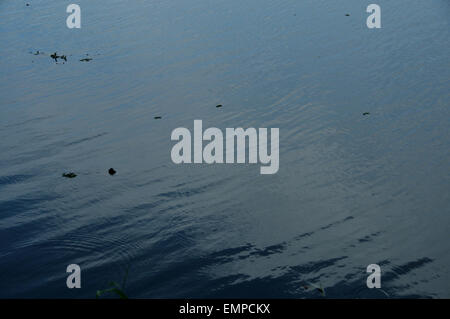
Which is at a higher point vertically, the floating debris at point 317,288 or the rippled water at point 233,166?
the rippled water at point 233,166

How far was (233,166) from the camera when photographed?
32.7ft

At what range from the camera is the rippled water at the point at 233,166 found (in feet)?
23.1

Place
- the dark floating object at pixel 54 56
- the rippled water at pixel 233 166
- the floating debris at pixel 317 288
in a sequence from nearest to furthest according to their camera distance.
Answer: the floating debris at pixel 317 288
the rippled water at pixel 233 166
the dark floating object at pixel 54 56

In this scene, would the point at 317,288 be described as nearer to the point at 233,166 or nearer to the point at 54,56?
the point at 233,166

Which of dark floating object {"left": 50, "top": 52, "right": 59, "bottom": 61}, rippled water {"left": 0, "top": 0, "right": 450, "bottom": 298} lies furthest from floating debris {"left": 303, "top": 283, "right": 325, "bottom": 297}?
dark floating object {"left": 50, "top": 52, "right": 59, "bottom": 61}

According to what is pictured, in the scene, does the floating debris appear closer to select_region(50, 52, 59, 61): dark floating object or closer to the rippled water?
the rippled water

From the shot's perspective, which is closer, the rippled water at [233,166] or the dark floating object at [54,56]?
the rippled water at [233,166]

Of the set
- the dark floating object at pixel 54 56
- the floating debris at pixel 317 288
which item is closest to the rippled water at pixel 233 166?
the floating debris at pixel 317 288

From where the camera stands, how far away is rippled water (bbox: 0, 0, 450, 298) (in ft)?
23.1

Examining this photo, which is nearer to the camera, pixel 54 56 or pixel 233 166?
pixel 233 166

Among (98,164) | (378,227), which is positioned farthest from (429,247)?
(98,164)

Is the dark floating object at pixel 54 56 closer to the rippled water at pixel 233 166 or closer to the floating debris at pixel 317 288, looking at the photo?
the rippled water at pixel 233 166

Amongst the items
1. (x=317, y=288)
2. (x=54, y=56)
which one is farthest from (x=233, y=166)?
(x=54, y=56)

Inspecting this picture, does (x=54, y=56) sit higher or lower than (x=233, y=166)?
higher
